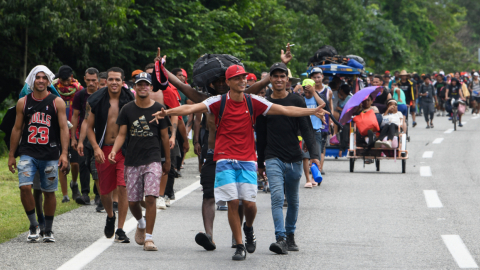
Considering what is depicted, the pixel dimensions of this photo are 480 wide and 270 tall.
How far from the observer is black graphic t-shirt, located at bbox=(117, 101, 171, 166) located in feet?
25.2

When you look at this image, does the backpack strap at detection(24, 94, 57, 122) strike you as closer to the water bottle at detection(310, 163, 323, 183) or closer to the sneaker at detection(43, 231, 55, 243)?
the sneaker at detection(43, 231, 55, 243)

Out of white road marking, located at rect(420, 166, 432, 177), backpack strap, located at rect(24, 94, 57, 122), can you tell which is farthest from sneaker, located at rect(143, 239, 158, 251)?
white road marking, located at rect(420, 166, 432, 177)

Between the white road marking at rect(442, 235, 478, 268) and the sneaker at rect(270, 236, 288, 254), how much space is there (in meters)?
1.55

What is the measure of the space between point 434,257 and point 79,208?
16.7 ft

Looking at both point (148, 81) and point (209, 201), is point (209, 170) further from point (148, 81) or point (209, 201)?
point (148, 81)

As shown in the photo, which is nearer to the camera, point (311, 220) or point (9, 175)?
point (311, 220)

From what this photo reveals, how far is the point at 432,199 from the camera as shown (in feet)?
37.4

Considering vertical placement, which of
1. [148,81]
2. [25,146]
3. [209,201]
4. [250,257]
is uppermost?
[148,81]

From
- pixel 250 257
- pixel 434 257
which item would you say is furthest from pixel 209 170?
pixel 434 257

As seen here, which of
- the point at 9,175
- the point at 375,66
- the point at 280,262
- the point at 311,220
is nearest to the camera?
the point at 280,262

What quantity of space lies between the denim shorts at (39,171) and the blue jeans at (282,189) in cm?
224

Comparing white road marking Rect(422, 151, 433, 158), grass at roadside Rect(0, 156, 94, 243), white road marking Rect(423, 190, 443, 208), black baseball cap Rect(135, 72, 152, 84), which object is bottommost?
grass at roadside Rect(0, 156, 94, 243)

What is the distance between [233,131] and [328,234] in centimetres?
203

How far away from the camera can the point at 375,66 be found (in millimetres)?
47250
